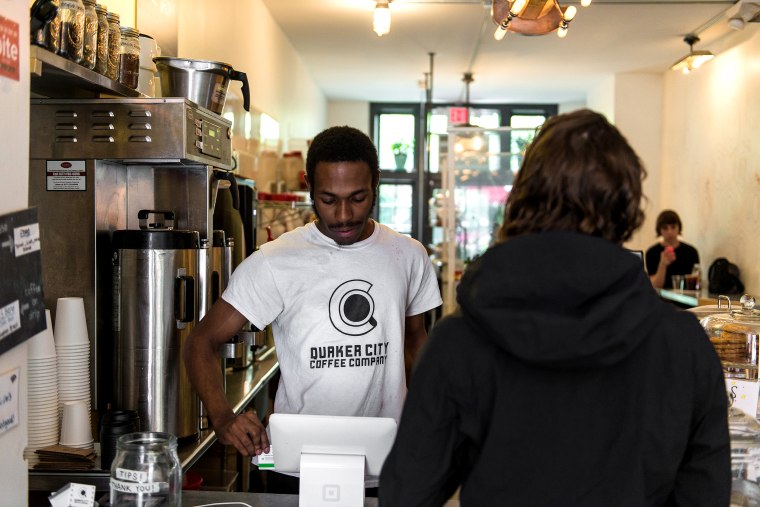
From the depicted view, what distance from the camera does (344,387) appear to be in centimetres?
212

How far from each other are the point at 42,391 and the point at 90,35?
97 centimetres

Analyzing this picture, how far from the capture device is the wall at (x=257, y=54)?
4.71 metres

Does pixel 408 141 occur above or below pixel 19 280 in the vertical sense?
above

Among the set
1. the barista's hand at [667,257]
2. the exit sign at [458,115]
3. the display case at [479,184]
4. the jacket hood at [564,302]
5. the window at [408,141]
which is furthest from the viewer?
the window at [408,141]

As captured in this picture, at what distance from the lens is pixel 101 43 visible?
2408mm

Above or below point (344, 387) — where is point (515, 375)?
above

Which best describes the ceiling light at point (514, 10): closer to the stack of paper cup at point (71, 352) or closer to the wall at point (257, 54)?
the wall at point (257, 54)

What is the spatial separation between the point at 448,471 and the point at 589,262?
0.40 meters

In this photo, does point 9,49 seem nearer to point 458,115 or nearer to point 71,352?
point 71,352

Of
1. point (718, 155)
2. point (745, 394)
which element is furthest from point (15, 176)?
point (718, 155)

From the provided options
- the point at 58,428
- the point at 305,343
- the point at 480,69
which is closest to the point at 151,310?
the point at 58,428

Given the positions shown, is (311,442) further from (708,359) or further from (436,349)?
(708,359)

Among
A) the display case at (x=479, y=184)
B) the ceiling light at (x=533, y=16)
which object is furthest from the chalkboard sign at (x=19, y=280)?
the display case at (x=479, y=184)

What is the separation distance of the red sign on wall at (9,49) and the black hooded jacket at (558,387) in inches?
41.0
